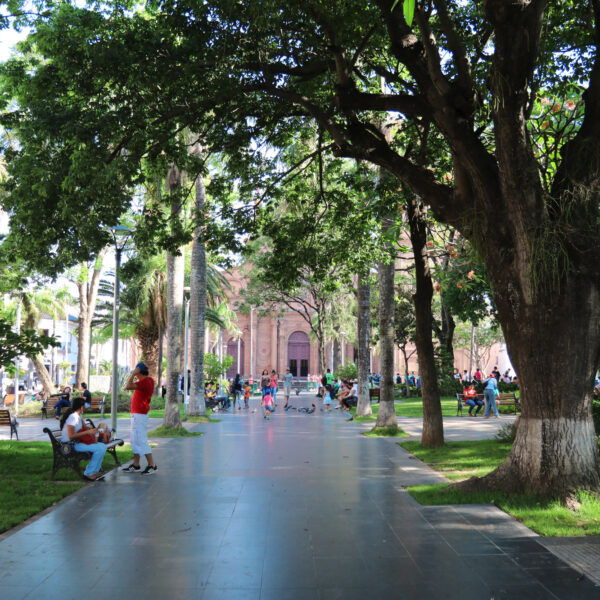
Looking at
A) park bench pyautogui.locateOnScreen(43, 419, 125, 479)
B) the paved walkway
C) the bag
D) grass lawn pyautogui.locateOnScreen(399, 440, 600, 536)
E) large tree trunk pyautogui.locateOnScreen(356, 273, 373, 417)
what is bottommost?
the paved walkway

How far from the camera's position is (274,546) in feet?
19.5

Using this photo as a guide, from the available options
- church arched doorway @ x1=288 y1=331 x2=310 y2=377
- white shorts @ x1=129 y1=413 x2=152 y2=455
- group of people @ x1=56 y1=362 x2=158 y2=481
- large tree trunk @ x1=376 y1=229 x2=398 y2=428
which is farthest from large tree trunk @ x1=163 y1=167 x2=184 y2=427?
church arched doorway @ x1=288 y1=331 x2=310 y2=377

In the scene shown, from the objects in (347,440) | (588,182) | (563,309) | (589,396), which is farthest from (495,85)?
(347,440)

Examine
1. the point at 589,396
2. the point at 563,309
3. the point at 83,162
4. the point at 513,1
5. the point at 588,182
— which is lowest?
the point at 589,396

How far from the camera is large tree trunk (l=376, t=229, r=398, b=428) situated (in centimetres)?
1712

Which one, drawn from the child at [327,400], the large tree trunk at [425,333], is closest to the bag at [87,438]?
the large tree trunk at [425,333]

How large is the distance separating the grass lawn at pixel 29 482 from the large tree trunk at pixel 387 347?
268 inches

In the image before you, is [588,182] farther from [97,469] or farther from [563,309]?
[97,469]

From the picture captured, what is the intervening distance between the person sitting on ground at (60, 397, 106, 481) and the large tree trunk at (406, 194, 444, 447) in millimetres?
6543

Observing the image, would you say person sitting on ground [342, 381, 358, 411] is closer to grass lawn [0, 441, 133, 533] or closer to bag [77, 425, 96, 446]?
grass lawn [0, 441, 133, 533]

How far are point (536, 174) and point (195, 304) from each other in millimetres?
15488

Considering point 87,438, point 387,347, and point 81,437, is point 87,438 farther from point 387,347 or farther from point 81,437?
point 387,347

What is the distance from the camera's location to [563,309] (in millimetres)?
7484

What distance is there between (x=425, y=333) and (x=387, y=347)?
3818mm
